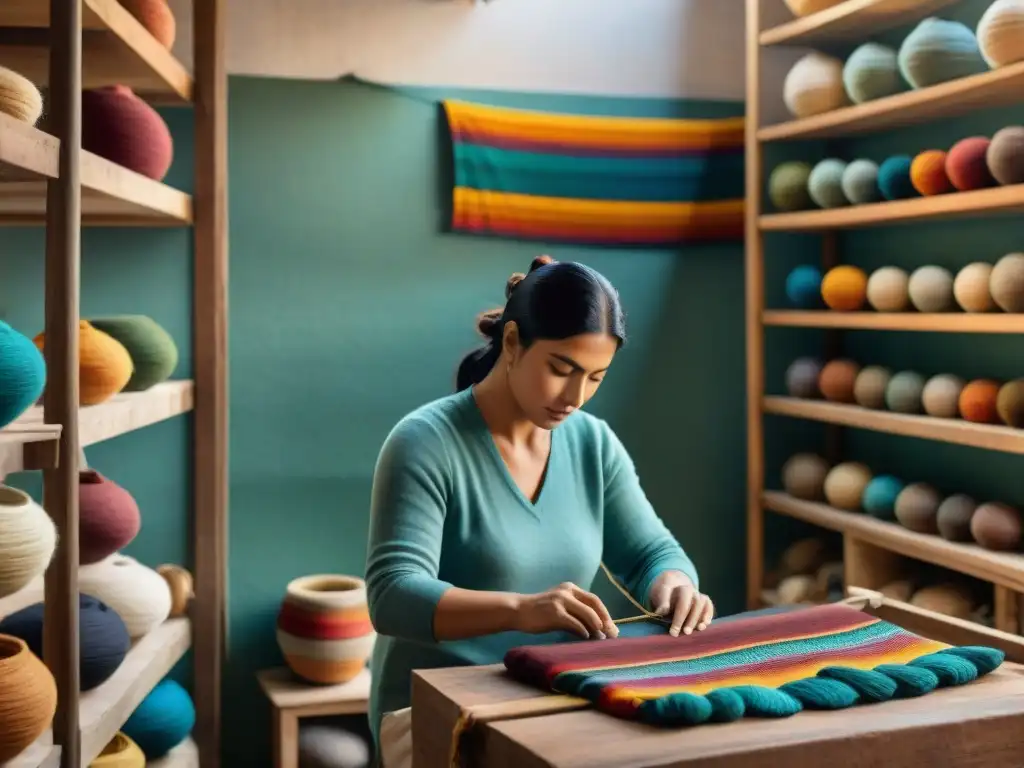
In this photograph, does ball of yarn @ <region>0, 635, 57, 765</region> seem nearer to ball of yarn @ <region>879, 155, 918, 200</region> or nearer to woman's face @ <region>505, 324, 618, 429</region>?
woman's face @ <region>505, 324, 618, 429</region>

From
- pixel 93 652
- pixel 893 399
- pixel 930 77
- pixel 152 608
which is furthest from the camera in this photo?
pixel 893 399

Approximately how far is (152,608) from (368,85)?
5.18ft

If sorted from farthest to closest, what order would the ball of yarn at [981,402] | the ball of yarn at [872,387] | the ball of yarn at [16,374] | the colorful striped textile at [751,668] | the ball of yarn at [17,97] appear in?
the ball of yarn at [872,387], the ball of yarn at [981,402], the ball of yarn at [17,97], the ball of yarn at [16,374], the colorful striped textile at [751,668]

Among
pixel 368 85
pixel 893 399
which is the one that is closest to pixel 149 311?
pixel 368 85

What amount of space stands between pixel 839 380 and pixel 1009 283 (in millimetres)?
696

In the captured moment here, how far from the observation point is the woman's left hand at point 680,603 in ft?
5.37

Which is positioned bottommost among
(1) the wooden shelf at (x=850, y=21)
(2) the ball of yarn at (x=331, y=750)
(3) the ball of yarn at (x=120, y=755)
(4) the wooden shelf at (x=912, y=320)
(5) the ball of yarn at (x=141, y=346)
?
(2) the ball of yarn at (x=331, y=750)

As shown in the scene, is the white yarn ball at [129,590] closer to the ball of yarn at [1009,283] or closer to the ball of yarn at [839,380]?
the ball of yarn at [839,380]

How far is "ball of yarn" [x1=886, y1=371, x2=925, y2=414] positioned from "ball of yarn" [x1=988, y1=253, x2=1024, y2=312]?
1.26 feet

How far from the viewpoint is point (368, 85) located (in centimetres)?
336

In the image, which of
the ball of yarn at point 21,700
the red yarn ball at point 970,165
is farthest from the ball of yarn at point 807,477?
the ball of yarn at point 21,700

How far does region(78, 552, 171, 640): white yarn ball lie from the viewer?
255 centimetres

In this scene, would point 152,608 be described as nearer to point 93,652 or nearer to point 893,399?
point 93,652

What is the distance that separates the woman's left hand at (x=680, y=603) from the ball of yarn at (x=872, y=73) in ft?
5.69
